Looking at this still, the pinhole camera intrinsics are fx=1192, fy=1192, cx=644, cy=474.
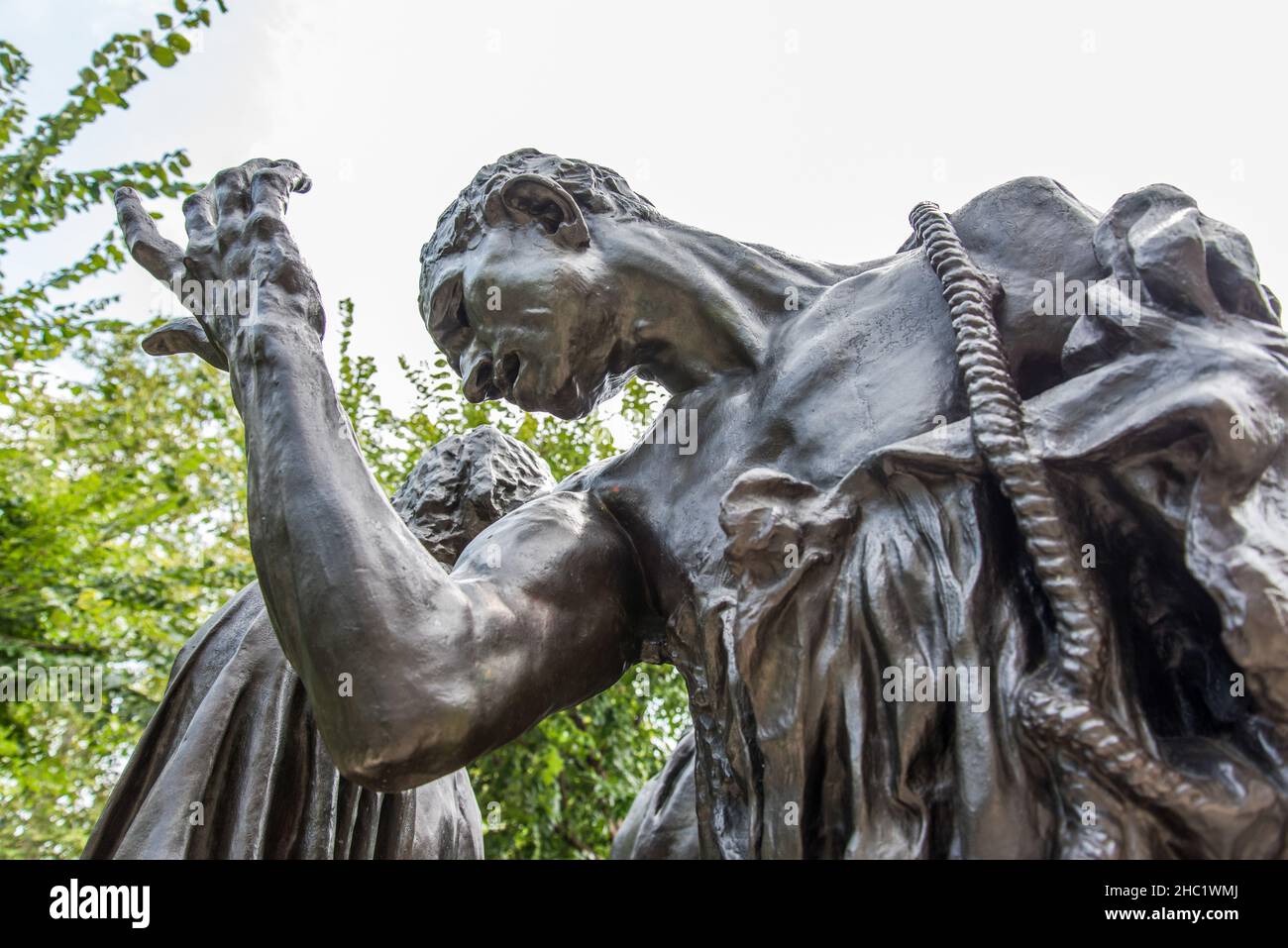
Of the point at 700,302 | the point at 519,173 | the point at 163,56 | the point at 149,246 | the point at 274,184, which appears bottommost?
the point at 700,302

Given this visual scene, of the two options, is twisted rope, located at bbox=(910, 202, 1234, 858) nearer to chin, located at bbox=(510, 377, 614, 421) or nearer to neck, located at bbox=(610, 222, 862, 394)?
neck, located at bbox=(610, 222, 862, 394)

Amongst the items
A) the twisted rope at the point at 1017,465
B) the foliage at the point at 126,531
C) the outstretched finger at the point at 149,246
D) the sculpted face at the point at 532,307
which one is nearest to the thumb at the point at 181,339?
the outstretched finger at the point at 149,246

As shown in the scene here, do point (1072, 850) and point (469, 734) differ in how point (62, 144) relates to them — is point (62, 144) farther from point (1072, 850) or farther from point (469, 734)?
point (1072, 850)

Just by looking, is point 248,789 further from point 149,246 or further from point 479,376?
point 149,246

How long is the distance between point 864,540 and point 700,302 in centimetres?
83

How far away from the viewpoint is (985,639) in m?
1.93

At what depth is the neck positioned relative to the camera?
8.84ft

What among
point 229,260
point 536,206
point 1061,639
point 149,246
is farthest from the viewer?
point 536,206

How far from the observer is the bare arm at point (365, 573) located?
201cm

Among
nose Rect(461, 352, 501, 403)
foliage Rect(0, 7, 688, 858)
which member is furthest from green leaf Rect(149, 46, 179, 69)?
nose Rect(461, 352, 501, 403)

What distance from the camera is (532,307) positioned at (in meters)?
2.63

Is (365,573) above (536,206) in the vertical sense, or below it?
below

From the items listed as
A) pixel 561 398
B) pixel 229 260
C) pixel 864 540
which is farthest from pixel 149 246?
pixel 864 540
